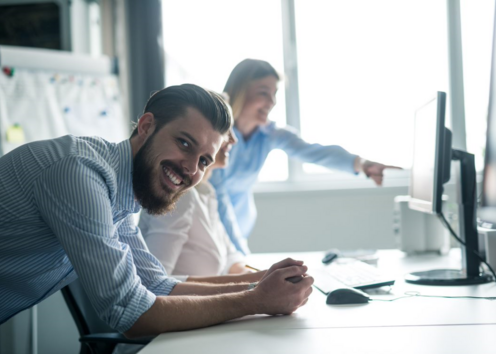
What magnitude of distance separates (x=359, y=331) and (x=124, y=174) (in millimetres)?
624

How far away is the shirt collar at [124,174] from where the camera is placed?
1200mm

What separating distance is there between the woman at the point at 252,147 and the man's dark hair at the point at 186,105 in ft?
2.97

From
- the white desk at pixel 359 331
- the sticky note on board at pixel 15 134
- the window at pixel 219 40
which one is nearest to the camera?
the white desk at pixel 359 331

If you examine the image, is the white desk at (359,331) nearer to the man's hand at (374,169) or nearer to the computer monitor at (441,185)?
the computer monitor at (441,185)

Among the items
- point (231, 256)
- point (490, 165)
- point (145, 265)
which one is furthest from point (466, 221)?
point (145, 265)

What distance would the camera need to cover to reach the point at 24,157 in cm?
111

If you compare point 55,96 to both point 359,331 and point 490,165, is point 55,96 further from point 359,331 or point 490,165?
point 359,331

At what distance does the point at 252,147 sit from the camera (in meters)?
2.63

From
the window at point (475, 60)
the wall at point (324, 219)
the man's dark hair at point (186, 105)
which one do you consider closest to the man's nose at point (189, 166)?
the man's dark hair at point (186, 105)

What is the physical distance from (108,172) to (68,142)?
0.11m

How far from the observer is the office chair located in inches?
50.3

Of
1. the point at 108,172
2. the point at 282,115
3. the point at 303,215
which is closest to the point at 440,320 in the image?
the point at 108,172

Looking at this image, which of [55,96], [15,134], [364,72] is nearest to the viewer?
[15,134]

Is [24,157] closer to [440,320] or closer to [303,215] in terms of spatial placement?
[440,320]
